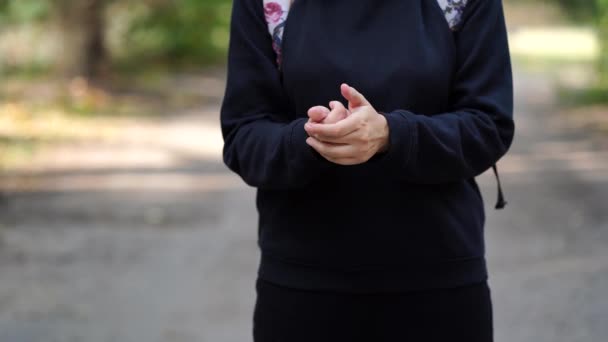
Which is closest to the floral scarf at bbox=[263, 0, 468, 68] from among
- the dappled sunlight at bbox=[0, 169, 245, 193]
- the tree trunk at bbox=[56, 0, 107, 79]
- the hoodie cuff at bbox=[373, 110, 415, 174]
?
the hoodie cuff at bbox=[373, 110, 415, 174]

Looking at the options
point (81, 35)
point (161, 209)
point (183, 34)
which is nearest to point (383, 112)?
point (161, 209)

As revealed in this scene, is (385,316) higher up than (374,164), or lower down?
lower down

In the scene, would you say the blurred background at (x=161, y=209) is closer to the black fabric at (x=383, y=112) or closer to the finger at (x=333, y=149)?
the black fabric at (x=383, y=112)

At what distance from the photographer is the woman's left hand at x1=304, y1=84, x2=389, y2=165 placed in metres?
1.92

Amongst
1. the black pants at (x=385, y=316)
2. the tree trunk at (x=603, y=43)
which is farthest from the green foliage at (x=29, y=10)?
the black pants at (x=385, y=316)

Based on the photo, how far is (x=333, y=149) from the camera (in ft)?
6.45

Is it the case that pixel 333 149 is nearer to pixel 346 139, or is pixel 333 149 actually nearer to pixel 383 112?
pixel 346 139

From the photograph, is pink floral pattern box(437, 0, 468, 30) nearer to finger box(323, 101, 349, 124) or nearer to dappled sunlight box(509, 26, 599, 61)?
finger box(323, 101, 349, 124)

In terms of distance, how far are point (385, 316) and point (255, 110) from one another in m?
0.53

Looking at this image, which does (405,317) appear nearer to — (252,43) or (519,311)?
(252,43)

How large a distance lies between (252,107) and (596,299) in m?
4.19

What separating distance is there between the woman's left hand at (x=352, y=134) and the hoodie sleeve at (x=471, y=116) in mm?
63

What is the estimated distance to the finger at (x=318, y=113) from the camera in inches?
76.8

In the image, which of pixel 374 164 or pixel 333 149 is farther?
pixel 374 164
